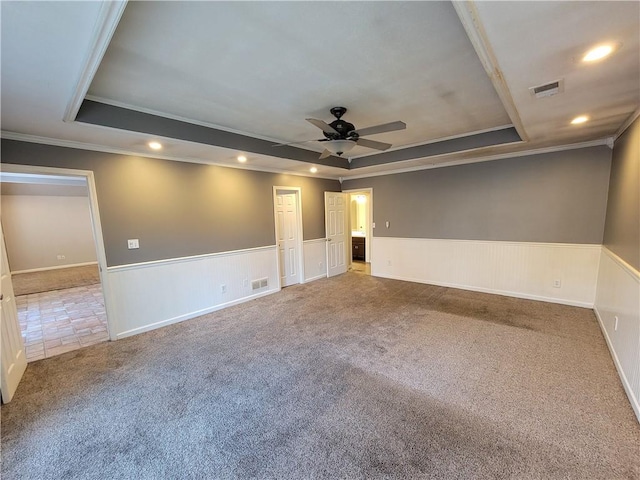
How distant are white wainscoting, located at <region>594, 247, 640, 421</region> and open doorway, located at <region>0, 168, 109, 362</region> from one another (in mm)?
5581

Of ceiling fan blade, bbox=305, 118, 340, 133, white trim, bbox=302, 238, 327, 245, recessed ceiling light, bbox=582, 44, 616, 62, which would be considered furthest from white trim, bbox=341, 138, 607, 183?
recessed ceiling light, bbox=582, 44, 616, 62

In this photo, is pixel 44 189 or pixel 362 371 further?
pixel 44 189

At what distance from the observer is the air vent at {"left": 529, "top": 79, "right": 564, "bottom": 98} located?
1.90m

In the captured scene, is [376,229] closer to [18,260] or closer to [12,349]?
[12,349]

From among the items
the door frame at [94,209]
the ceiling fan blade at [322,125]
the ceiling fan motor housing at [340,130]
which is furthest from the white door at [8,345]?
the ceiling fan motor housing at [340,130]

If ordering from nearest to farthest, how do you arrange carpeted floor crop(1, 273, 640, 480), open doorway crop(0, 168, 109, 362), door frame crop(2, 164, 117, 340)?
carpeted floor crop(1, 273, 640, 480), door frame crop(2, 164, 117, 340), open doorway crop(0, 168, 109, 362)

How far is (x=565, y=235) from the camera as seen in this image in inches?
157

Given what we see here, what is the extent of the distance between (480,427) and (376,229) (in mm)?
4506

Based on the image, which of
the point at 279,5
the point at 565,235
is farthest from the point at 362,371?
the point at 565,235

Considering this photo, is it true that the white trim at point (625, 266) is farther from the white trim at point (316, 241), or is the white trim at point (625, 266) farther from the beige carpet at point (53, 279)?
the beige carpet at point (53, 279)

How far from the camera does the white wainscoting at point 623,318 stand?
6.64 feet

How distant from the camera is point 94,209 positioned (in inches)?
123

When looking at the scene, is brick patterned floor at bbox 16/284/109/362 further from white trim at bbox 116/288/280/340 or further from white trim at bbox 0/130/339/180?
white trim at bbox 0/130/339/180

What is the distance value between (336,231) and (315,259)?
91cm
